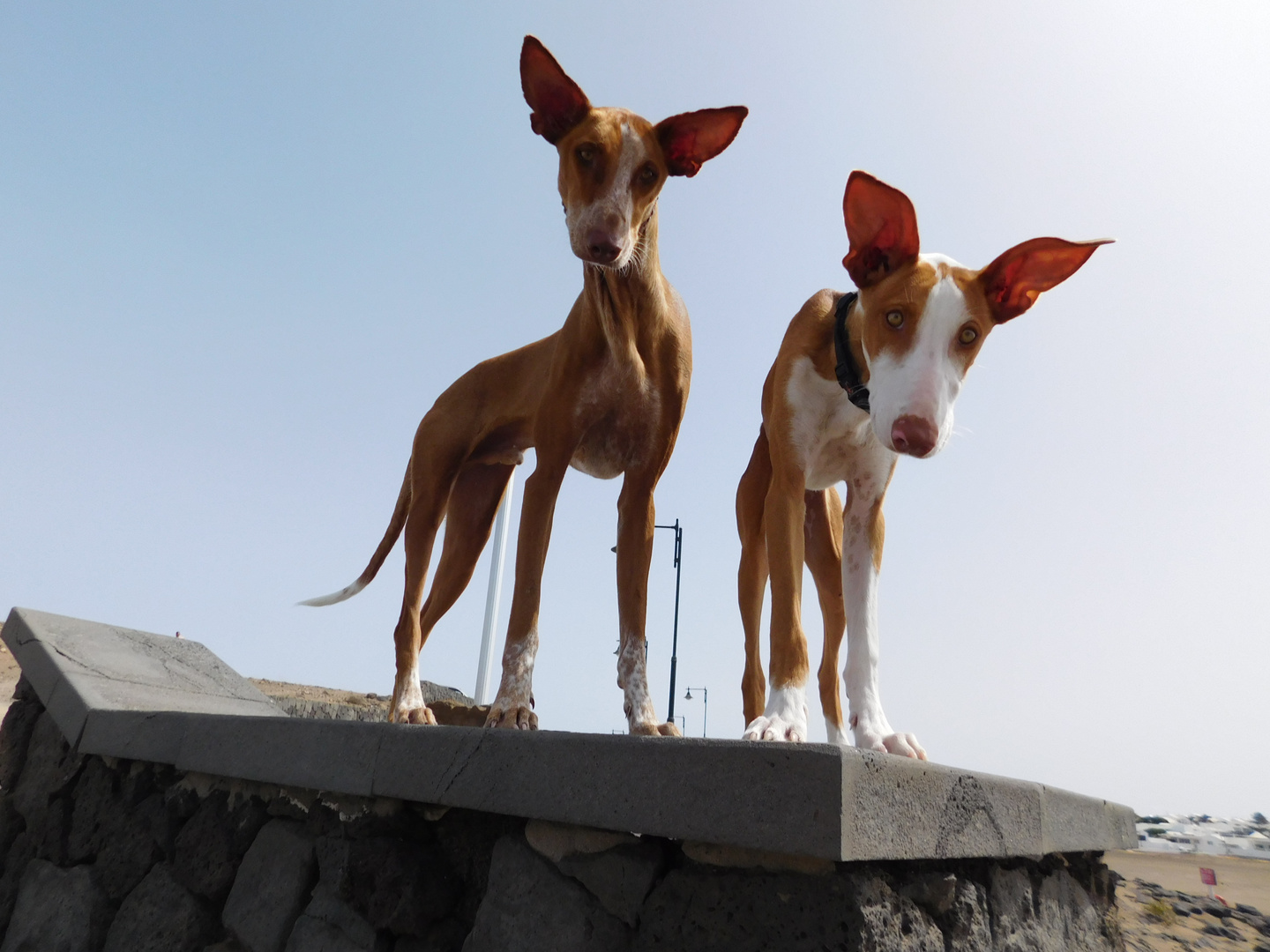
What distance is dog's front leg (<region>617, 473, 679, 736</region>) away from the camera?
3232 millimetres

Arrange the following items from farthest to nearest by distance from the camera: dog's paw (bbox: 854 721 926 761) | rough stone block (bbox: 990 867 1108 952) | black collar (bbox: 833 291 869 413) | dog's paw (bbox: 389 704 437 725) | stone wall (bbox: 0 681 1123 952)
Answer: dog's paw (bbox: 389 704 437 725), black collar (bbox: 833 291 869 413), dog's paw (bbox: 854 721 926 761), rough stone block (bbox: 990 867 1108 952), stone wall (bbox: 0 681 1123 952)

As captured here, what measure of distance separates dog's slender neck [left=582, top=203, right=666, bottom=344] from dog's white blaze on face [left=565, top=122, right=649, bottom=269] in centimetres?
22

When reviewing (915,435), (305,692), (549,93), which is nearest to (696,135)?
(549,93)

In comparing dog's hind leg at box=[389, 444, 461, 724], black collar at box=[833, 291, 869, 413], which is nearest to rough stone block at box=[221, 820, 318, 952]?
dog's hind leg at box=[389, 444, 461, 724]

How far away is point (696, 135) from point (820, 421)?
1204mm

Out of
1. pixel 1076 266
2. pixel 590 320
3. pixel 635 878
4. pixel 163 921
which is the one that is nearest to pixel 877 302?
pixel 1076 266

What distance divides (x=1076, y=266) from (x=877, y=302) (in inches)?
26.3

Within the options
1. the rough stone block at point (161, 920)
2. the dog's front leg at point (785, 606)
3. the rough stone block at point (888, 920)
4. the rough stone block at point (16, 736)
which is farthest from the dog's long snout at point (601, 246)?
the rough stone block at point (16, 736)

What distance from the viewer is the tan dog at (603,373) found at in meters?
3.02

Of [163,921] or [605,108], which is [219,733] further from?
[605,108]

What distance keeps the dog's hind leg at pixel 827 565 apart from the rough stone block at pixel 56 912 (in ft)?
9.36

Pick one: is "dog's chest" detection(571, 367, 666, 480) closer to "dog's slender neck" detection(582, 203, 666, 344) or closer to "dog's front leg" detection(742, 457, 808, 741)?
"dog's slender neck" detection(582, 203, 666, 344)

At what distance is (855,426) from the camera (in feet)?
9.69

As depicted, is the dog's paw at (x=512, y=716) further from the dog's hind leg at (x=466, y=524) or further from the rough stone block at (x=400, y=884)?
the dog's hind leg at (x=466, y=524)
